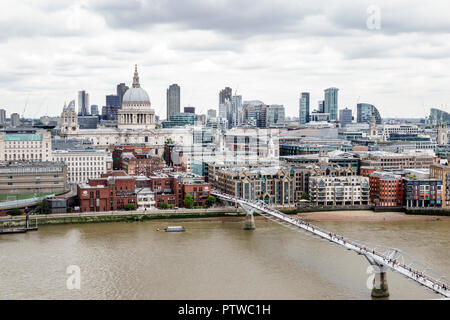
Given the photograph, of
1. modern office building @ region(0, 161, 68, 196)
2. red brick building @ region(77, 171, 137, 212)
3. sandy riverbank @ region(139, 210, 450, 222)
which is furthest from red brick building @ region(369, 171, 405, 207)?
modern office building @ region(0, 161, 68, 196)

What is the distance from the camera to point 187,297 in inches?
628

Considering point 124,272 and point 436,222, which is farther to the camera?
point 436,222

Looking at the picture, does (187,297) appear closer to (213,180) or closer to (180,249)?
(180,249)

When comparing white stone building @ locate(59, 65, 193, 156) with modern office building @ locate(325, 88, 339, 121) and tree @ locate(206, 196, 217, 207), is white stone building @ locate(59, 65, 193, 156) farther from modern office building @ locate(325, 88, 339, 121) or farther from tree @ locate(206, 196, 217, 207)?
modern office building @ locate(325, 88, 339, 121)

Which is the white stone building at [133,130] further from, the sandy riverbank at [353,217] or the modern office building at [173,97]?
the modern office building at [173,97]

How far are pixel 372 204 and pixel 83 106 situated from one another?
106 meters

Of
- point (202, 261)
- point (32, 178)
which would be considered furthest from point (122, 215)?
point (202, 261)

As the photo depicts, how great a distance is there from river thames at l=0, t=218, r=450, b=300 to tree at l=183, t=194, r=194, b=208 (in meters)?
3.25

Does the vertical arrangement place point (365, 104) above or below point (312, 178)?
above

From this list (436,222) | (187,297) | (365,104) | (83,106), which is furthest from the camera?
(83,106)

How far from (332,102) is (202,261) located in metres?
102

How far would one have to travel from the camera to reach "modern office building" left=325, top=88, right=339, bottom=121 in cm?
11781

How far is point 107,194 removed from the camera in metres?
29.8

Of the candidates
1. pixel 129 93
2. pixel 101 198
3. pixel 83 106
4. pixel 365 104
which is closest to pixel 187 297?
pixel 101 198
